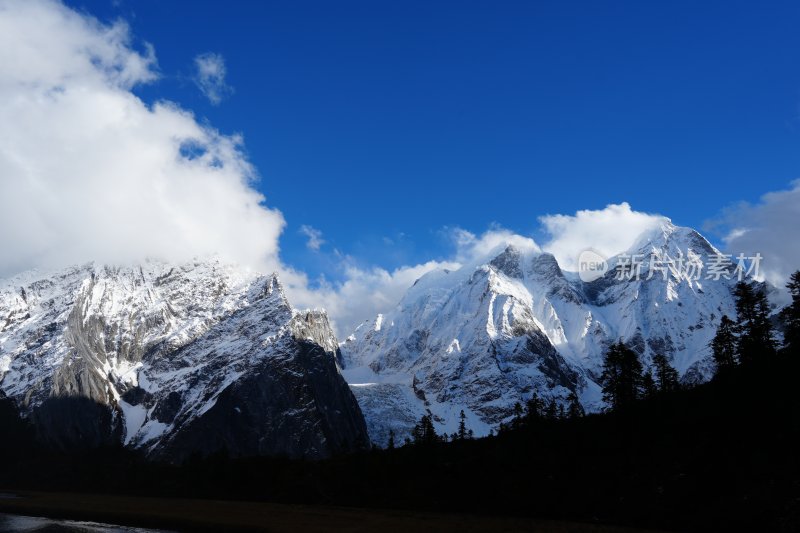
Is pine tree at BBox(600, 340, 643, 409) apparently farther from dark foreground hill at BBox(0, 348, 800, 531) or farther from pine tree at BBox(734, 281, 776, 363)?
pine tree at BBox(734, 281, 776, 363)

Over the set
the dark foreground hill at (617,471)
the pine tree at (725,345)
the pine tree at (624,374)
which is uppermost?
the pine tree at (725,345)

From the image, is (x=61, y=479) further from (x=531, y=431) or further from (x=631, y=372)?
(x=631, y=372)

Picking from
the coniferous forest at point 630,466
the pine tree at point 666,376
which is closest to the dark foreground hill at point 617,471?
the coniferous forest at point 630,466

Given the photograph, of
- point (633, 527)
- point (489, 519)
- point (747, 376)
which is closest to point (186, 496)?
point (489, 519)

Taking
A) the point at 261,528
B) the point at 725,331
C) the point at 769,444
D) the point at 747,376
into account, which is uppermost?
the point at 725,331

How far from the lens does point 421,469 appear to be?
9394 cm

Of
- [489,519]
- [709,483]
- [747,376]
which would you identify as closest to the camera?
[709,483]

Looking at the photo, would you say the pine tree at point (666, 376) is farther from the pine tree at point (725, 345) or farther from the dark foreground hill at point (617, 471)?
the dark foreground hill at point (617, 471)

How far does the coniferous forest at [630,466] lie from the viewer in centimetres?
5669

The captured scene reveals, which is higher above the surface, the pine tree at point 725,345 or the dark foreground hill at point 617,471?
the pine tree at point 725,345

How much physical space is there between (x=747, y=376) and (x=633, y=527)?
97.4 ft

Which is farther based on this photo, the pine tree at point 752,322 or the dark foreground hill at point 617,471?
the pine tree at point 752,322

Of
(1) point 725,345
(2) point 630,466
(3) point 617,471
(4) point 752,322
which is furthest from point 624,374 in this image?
(3) point 617,471

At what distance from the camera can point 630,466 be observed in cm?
6962
